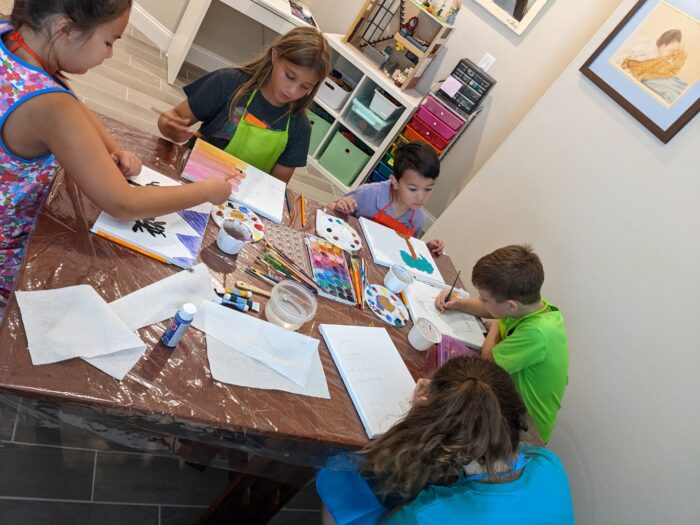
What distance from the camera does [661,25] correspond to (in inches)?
76.9

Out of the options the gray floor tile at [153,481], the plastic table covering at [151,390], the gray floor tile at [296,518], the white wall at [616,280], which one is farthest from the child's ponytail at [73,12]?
the white wall at [616,280]

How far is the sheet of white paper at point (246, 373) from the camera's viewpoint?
0.92 metres

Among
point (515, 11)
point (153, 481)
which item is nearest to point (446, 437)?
point (153, 481)

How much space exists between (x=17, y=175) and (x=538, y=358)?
4.70ft

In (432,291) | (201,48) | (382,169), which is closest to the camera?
(432,291)

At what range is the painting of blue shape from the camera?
5.56 ft

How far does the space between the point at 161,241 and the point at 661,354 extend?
1651 millimetres

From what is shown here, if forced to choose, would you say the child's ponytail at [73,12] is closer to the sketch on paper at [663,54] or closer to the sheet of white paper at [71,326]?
the sheet of white paper at [71,326]

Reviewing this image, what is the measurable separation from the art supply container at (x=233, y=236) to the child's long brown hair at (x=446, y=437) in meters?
0.55

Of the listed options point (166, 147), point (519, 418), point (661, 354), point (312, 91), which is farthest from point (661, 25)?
point (166, 147)

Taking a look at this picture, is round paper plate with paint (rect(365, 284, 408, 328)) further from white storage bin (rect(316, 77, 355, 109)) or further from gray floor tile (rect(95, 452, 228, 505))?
white storage bin (rect(316, 77, 355, 109))

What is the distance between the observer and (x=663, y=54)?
1946mm

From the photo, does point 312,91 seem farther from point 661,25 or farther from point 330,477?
point 661,25

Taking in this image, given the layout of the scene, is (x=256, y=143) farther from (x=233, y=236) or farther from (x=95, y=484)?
(x=95, y=484)
